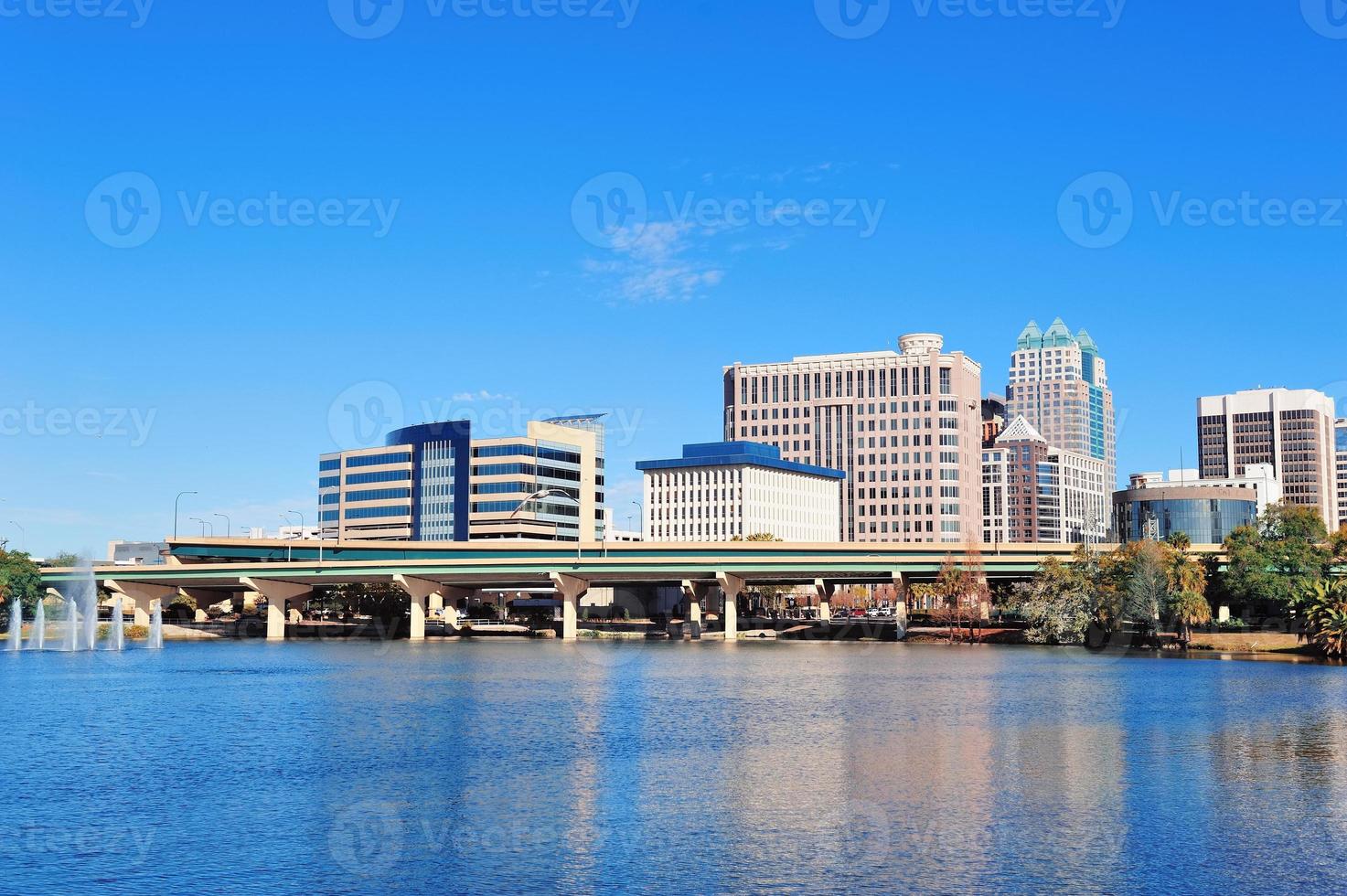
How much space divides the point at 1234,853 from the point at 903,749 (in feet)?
71.7

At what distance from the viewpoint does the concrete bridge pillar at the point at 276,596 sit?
624 ft

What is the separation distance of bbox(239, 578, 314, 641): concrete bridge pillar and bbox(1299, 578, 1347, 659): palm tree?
13151cm

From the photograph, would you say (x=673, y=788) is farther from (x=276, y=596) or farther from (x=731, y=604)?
(x=276, y=596)

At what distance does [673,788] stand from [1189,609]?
105 m

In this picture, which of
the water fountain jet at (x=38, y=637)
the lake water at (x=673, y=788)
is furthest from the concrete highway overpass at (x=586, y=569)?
the lake water at (x=673, y=788)

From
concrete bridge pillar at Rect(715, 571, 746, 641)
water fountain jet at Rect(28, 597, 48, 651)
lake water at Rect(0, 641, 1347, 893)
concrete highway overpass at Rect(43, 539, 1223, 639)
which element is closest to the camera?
lake water at Rect(0, 641, 1347, 893)

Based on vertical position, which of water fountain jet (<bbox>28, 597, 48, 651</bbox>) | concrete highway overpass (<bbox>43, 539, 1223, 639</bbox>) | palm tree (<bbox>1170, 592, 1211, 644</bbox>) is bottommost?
water fountain jet (<bbox>28, 597, 48, 651</bbox>)

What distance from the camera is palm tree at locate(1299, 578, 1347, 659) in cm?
12519

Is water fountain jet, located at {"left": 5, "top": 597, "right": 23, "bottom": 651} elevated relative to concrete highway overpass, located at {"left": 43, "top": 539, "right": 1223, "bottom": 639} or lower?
lower

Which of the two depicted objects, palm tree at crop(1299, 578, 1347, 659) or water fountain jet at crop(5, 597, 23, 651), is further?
water fountain jet at crop(5, 597, 23, 651)

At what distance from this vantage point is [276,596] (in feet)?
632

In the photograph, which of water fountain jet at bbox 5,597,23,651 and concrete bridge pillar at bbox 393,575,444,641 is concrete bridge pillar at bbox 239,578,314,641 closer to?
concrete bridge pillar at bbox 393,575,444,641

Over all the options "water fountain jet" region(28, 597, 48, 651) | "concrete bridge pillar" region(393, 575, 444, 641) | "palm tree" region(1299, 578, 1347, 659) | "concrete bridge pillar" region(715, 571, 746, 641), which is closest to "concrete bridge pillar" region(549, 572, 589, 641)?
"concrete bridge pillar" region(393, 575, 444, 641)

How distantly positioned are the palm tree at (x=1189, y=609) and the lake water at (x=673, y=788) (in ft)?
156
